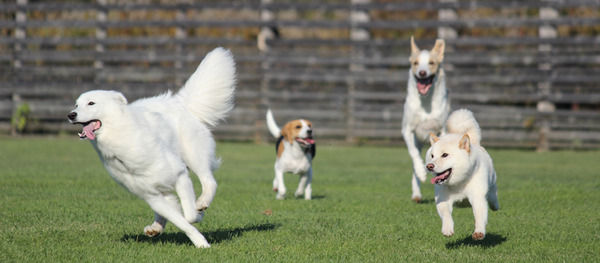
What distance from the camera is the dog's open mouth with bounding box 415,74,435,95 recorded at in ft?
28.7

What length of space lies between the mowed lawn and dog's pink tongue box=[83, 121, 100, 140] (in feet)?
2.74

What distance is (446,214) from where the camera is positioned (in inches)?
214

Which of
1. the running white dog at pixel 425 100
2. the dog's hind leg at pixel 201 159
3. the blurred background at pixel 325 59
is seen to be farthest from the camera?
the blurred background at pixel 325 59

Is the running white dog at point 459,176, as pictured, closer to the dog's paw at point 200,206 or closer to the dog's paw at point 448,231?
the dog's paw at point 448,231

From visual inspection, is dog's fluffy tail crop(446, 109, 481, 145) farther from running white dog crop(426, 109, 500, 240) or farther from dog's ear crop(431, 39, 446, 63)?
dog's ear crop(431, 39, 446, 63)

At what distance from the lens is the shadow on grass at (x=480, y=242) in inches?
222

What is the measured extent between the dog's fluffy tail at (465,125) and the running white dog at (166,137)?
1.88 metres

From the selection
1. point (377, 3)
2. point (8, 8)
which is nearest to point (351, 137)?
point (377, 3)

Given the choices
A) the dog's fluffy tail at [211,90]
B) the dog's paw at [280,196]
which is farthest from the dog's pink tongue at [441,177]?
the dog's paw at [280,196]

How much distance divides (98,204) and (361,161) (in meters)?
6.55

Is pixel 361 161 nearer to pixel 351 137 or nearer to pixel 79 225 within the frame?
pixel 351 137

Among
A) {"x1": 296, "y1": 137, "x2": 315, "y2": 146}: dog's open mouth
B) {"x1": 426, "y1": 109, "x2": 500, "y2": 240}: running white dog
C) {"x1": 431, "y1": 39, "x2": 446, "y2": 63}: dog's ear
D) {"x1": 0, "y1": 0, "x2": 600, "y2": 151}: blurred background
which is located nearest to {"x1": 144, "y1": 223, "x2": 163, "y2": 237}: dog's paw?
{"x1": 426, "y1": 109, "x2": 500, "y2": 240}: running white dog

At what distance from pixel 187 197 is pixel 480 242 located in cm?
230

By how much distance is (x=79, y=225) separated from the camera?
6.33 metres
